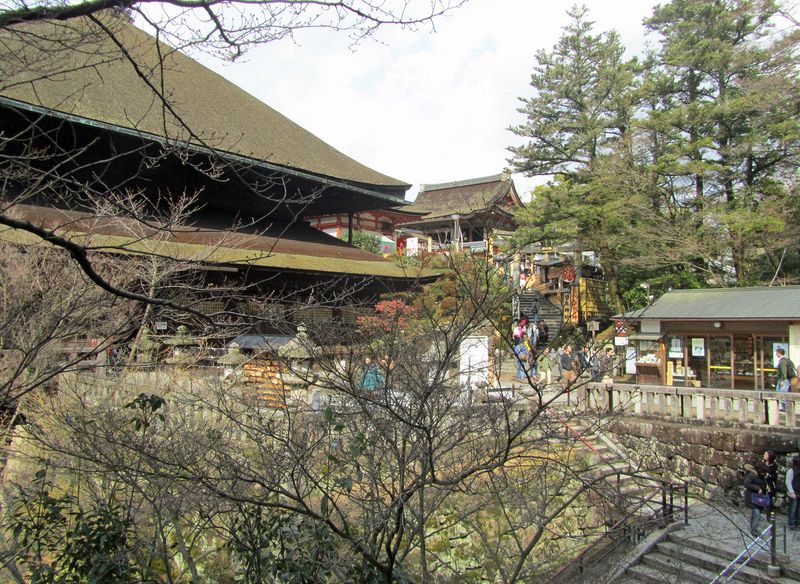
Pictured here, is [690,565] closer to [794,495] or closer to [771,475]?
[771,475]

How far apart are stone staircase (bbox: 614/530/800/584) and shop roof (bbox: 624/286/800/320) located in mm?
5391

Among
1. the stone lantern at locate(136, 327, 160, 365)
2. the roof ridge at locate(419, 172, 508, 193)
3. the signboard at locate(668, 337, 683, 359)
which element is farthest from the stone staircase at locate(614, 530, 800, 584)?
the roof ridge at locate(419, 172, 508, 193)

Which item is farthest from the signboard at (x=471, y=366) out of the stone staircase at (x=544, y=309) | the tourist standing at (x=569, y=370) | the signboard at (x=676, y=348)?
the stone staircase at (x=544, y=309)

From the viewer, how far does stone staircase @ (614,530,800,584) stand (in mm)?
6680

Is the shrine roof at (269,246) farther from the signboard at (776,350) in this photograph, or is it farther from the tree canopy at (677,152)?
the signboard at (776,350)

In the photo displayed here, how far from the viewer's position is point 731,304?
501 inches

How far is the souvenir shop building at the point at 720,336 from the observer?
11922mm

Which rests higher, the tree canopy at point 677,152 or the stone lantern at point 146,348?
the tree canopy at point 677,152

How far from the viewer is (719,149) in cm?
1655

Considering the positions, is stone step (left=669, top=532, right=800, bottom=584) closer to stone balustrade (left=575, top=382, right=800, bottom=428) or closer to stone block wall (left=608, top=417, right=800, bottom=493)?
stone block wall (left=608, top=417, right=800, bottom=493)

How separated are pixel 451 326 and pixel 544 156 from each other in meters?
18.2

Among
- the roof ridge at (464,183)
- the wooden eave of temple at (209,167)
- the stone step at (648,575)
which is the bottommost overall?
the stone step at (648,575)

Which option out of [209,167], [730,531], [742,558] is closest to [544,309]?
[730,531]

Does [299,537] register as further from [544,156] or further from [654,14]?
[654,14]
